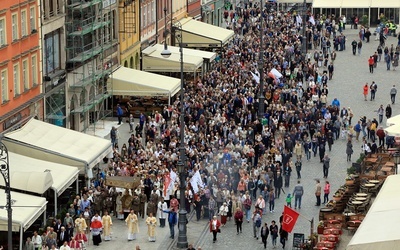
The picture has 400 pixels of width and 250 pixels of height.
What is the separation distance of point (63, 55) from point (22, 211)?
1955 centimetres

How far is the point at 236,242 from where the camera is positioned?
56750mm

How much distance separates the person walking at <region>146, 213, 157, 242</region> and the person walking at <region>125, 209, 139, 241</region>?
0.48 m

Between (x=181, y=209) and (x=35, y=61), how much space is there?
1524cm

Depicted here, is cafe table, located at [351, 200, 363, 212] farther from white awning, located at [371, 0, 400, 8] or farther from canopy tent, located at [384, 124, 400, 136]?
white awning, located at [371, 0, 400, 8]

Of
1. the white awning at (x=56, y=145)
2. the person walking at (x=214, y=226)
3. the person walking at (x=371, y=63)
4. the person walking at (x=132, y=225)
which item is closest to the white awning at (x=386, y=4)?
the person walking at (x=371, y=63)

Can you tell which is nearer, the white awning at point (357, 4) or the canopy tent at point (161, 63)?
the canopy tent at point (161, 63)

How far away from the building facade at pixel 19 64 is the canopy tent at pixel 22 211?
7303mm

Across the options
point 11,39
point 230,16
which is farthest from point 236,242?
point 230,16

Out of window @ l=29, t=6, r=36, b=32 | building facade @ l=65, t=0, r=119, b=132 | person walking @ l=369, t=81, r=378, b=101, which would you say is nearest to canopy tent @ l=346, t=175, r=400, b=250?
window @ l=29, t=6, r=36, b=32

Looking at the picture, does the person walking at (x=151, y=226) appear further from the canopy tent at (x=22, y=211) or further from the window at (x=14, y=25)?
the window at (x=14, y=25)

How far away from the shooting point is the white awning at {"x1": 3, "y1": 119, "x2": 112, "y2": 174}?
60.9 meters

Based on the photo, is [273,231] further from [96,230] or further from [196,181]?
[96,230]

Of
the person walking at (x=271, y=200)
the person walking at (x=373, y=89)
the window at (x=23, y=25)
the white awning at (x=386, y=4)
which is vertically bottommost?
the person walking at (x=373, y=89)

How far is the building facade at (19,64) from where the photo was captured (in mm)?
62250
